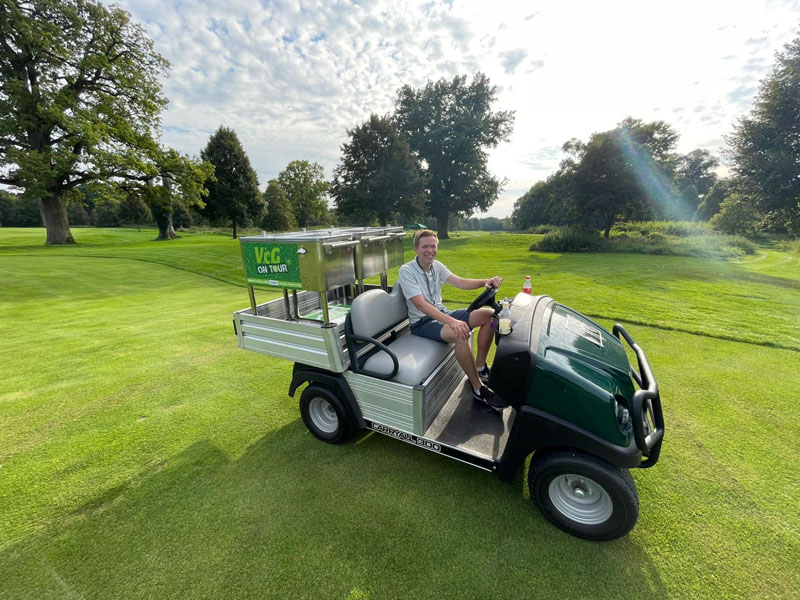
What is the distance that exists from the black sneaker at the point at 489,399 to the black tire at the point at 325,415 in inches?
49.9

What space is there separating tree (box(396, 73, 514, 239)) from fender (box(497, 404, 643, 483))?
32.5 metres

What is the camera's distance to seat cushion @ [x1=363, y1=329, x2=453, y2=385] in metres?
2.67

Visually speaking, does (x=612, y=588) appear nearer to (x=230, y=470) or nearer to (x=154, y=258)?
(x=230, y=470)

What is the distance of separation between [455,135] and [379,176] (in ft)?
31.0

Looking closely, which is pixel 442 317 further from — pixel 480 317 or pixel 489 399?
pixel 489 399

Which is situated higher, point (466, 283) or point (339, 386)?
point (466, 283)

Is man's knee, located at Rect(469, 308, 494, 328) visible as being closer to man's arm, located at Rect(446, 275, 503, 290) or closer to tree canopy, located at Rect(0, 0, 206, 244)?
man's arm, located at Rect(446, 275, 503, 290)

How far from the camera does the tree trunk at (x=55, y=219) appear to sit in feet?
67.0

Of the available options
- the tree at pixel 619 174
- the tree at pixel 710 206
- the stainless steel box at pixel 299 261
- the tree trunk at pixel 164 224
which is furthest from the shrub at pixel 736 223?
the tree trunk at pixel 164 224

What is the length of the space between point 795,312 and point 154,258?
2391cm

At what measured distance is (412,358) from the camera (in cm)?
287

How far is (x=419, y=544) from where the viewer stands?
2.11 m

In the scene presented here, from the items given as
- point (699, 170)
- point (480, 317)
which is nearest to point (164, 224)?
point (480, 317)

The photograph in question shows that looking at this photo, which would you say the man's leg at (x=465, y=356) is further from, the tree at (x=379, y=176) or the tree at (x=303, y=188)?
the tree at (x=303, y=188)
